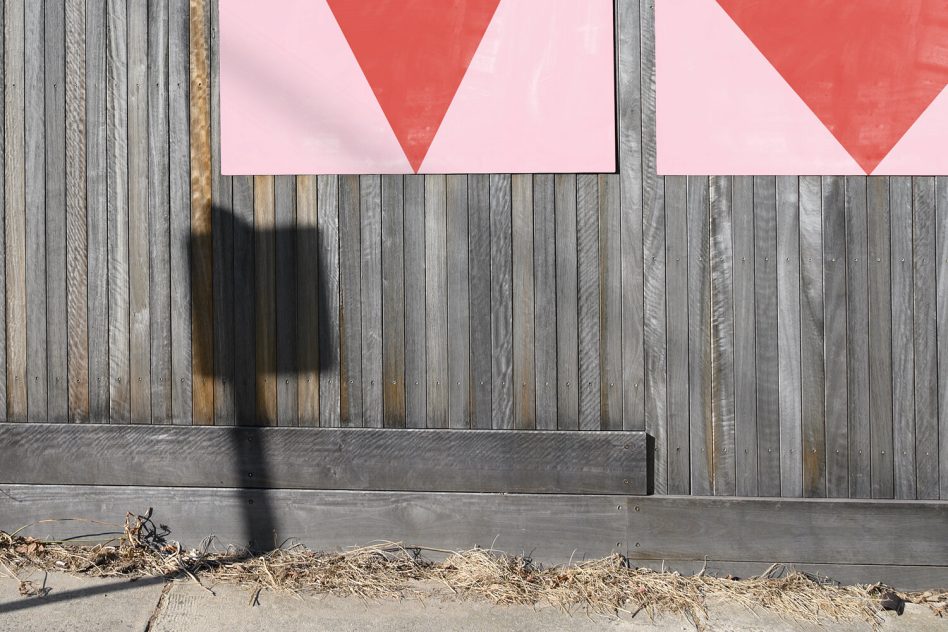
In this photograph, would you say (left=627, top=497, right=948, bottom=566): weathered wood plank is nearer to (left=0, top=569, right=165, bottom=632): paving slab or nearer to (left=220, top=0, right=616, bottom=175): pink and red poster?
(left=220, top=0, right=616, bottom=175): pink and red poster

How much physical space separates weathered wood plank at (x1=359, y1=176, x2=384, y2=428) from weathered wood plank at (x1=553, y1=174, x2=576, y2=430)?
83cm

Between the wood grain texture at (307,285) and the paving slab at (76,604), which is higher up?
the wood grain texture at (307,285)

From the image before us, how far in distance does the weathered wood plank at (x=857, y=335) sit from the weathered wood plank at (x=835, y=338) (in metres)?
0.02

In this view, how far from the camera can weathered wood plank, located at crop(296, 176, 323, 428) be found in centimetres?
341

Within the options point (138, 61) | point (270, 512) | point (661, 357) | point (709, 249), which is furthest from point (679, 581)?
point (138, 61)

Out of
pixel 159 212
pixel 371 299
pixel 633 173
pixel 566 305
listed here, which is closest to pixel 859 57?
pixel 633 173

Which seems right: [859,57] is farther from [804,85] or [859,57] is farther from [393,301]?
[393,301]

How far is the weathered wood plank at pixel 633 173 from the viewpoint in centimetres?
331

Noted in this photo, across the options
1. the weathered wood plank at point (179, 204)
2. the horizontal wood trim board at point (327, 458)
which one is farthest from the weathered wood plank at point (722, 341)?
the weathered wood plank at point (179, 204)

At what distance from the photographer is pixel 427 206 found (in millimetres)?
3395

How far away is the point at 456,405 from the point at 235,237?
4.29 feet

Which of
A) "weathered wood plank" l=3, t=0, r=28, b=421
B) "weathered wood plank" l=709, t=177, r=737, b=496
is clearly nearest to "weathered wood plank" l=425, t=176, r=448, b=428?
"weathered wood plank" l=709, t=177, r=737, b=496

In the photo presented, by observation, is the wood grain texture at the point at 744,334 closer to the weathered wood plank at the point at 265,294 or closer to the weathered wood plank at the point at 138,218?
the weathered wood plank at the point at 265,294

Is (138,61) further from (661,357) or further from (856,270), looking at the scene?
(856,270)
